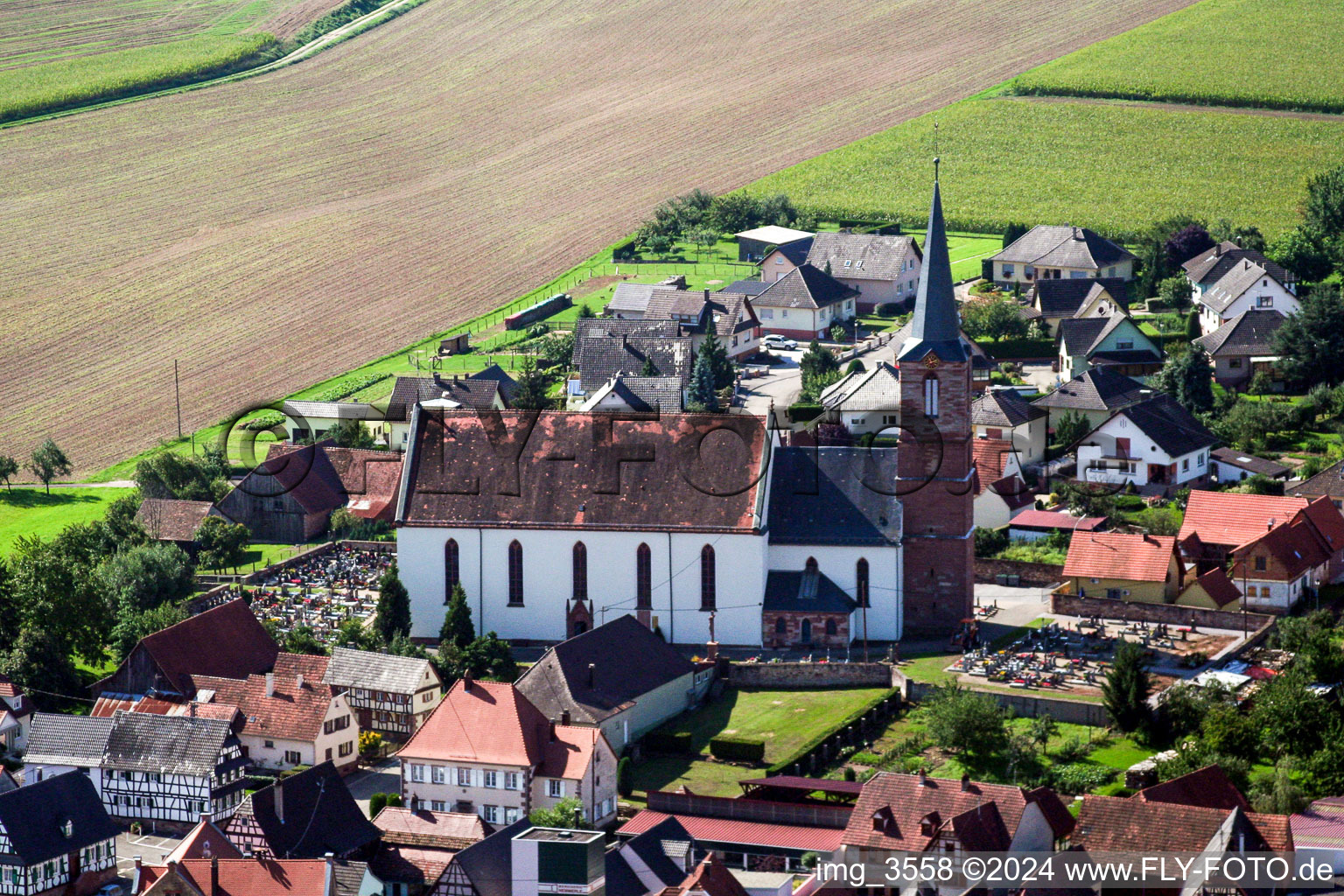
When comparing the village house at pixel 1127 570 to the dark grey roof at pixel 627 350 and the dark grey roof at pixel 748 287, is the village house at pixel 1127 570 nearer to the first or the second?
the dark grey roof at pixel 627 350

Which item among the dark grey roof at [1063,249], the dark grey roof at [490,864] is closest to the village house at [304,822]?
the dark grey roof at [490,864]

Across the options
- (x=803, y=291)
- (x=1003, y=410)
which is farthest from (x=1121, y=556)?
(x=803, y=291)

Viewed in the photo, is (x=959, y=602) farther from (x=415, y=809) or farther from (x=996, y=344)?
(x=996, y=344)

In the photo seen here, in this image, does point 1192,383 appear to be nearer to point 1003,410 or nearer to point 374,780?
point 1003,410

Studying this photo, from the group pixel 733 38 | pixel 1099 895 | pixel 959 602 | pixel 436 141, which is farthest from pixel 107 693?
pixel 733 38

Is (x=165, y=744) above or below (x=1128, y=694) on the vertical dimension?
below

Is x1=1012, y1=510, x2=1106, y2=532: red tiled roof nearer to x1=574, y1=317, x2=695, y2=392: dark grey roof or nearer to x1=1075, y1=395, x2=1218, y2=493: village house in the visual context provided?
x1=1075, y1=395, x2=1218, y2=493: village house

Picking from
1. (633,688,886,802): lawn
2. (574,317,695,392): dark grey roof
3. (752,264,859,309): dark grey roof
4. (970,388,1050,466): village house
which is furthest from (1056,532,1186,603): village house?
(752,264,859,309): dark grey roof
